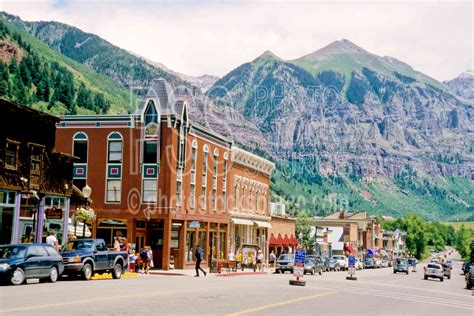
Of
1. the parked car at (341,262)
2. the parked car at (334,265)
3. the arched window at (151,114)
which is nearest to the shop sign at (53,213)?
the arched window at (151,114)

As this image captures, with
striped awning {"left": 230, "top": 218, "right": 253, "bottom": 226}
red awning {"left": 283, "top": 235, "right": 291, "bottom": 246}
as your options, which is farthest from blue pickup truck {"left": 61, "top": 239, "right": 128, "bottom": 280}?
red awning {"left": 283, "top": 235, "right": 291, "bottom": 246}

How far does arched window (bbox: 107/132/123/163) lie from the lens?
53.7 metres

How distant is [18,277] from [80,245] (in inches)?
221

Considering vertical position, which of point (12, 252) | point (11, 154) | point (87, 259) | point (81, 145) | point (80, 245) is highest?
point (81, 145)


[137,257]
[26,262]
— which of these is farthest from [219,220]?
[26,262]

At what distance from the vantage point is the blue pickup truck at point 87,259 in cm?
2966

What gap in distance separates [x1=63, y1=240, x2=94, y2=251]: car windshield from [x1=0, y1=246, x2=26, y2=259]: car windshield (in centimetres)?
471

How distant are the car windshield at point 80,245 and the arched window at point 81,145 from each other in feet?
78.8

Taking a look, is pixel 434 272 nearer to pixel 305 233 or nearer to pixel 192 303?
pixel 192 303

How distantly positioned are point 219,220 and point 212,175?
451cm

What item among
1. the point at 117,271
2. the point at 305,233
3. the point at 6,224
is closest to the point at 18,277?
the point at 117,271

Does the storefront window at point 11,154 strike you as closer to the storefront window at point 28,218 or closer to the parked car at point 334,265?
the storefront window at point 28,218

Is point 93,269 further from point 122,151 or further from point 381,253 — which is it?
point 381,253

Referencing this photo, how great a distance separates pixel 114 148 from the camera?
53.8 m
